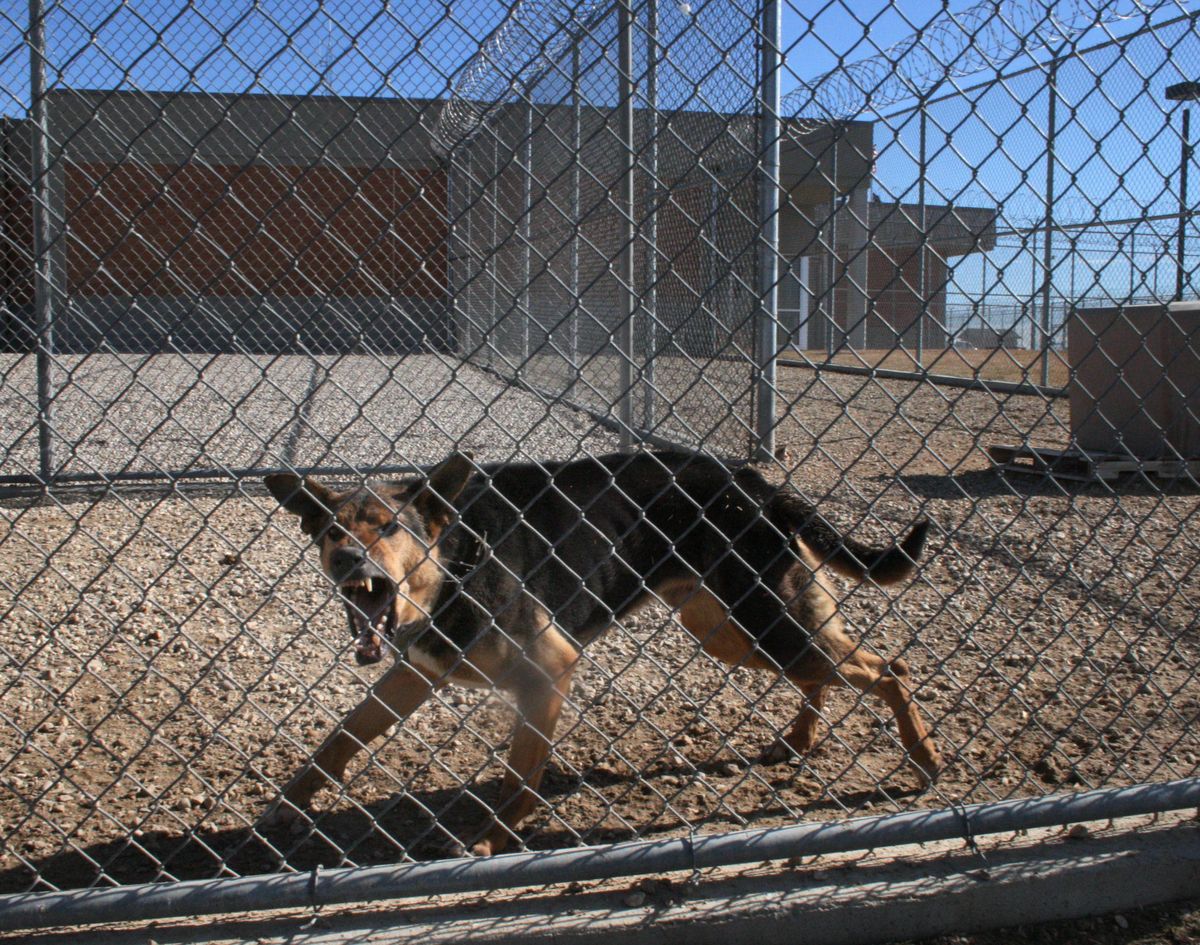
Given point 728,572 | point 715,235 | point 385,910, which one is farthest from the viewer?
point 715,235

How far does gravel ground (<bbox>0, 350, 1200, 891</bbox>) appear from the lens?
8.83 feet

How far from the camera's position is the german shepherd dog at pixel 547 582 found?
2.89 metres

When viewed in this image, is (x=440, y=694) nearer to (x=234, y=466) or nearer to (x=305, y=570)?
(x=305, y=570)

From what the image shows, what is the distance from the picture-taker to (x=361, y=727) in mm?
3141

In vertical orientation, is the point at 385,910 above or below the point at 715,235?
below

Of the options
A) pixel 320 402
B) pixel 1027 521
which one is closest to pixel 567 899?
pixel 1027 521

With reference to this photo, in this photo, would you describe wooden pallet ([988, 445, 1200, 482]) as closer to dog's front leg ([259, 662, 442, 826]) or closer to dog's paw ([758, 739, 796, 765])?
dog's paw ([758, 739, 796, 765])

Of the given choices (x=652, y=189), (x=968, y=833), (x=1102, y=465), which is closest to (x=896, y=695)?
(x=968, y=833)

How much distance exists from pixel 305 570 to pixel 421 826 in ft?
8.74

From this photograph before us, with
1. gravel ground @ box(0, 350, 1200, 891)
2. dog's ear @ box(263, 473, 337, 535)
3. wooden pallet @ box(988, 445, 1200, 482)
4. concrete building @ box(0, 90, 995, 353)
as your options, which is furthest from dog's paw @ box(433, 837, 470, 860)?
wooden pallet @ box(988, 445, 1200, 482)

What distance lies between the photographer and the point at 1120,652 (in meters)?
4.18

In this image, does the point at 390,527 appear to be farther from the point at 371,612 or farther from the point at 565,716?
the point at 565,716

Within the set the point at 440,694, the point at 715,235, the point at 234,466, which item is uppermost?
the point at 715,235

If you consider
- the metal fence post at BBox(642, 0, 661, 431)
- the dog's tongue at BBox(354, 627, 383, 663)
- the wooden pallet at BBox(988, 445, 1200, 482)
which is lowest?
the wooden pallet at BBox(988, 445, 1200, 482)
